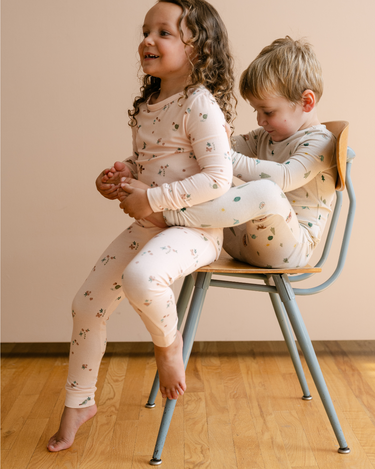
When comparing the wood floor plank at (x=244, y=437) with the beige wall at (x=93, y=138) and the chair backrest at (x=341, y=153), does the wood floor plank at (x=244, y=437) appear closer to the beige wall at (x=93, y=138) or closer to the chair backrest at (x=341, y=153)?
the beige wall at (x=93, y=138)

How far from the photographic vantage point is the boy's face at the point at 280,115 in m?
1.17

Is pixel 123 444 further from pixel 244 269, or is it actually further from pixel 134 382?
pixel 244 269

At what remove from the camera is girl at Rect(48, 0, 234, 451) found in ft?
3.19

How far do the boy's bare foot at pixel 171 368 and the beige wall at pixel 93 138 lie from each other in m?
0.82

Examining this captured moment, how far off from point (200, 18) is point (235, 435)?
0.95 metres

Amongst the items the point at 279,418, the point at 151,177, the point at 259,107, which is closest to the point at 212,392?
the point at 279,418

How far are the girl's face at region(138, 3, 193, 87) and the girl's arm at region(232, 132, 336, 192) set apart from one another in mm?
242

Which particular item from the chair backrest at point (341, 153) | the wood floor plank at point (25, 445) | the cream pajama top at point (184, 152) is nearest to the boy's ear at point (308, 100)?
the chair backrest at point (341, 153)

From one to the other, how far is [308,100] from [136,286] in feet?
1.95

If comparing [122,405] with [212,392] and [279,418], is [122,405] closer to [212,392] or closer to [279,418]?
[212,392]

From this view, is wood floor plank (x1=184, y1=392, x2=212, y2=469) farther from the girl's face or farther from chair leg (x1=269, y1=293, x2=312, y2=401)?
the girl's face

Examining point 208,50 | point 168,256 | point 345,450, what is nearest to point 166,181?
point 168,256

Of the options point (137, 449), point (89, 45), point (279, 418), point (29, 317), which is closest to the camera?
point (137, 449)

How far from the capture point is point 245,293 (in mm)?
1825
